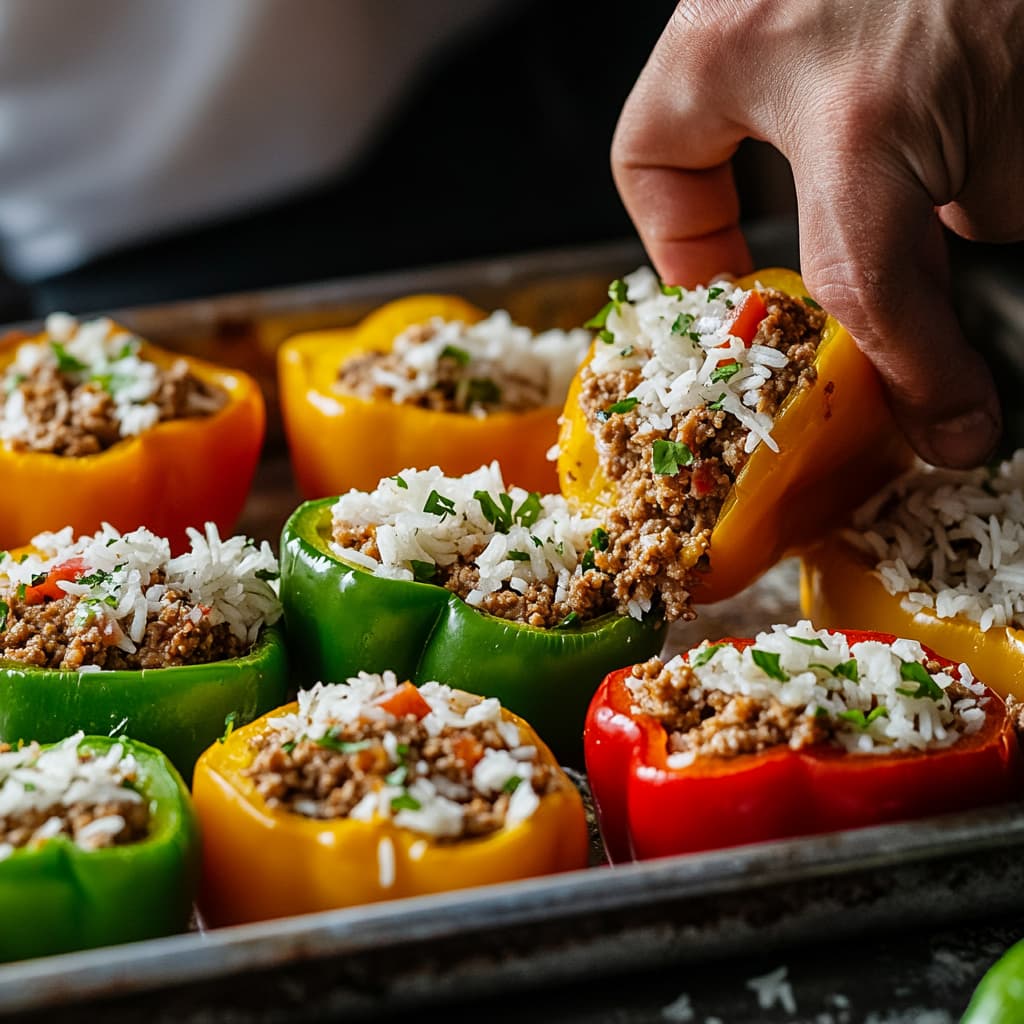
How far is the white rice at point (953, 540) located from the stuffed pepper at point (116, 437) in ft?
4.42

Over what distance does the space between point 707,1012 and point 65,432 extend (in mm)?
1805

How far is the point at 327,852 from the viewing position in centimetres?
191

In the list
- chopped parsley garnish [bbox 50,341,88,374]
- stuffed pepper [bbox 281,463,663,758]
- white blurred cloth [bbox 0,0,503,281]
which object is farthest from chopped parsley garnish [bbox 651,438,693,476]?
white blurred cloth [bbox 0,0,503,281]

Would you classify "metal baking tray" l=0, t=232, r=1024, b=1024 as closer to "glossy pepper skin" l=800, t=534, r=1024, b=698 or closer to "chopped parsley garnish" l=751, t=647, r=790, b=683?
"chopped parsley garnish" l=751, t=647, r=790, b=683

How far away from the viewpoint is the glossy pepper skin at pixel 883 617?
2381 millimetres

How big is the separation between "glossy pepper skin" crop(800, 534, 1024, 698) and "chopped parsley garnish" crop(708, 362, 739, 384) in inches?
18.4

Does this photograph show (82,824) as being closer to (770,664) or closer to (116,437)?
(770,664)

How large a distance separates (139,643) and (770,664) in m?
0.98

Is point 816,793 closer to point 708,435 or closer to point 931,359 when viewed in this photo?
point 708,435

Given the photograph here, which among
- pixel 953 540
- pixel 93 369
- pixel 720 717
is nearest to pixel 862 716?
pixel 720 717

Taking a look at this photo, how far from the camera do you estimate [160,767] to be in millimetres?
2051

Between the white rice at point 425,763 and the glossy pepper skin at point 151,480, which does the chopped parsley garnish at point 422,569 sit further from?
the glossy pepper skin at point 151,480

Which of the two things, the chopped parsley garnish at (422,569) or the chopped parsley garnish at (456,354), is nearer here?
the chopped parsley garnish at (422,569)

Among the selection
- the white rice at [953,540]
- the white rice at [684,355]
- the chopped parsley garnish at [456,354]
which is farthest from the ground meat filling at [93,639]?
the white rice at [953,540]
